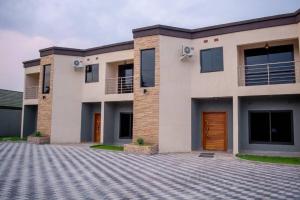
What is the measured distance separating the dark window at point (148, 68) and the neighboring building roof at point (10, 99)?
16016 mm

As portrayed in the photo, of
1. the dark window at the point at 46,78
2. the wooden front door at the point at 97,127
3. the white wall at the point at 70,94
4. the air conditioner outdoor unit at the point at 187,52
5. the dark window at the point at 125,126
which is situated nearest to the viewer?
the air conditioner outdoor unit at the point at 187,52

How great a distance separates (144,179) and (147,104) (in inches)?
261

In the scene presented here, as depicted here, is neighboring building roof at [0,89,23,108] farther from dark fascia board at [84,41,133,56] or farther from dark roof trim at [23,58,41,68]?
dark fascia board at [84,41,133,56]

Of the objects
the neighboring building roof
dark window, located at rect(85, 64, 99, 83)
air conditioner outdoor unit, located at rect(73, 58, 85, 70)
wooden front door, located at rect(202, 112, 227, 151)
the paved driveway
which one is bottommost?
the paved driveway

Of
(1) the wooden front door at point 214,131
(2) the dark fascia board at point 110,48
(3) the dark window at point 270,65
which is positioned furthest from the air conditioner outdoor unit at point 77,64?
(3) the dark window at point 270,65

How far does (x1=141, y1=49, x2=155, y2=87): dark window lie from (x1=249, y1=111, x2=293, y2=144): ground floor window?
17.9 ft

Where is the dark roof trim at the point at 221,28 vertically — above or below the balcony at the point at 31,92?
above

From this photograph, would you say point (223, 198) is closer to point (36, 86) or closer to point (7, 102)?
point (36, 86)

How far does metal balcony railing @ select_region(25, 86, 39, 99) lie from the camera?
71.0ft

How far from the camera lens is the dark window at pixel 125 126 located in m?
17.3

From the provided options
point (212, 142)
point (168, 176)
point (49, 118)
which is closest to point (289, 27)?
point (212, 142)

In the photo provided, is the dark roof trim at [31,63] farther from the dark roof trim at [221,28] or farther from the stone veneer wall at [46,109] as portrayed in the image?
the dark roof trim at [221,28]

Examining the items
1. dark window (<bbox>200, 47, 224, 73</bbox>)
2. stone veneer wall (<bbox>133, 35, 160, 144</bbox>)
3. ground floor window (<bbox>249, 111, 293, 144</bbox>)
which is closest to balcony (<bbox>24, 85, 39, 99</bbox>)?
stone veneer wall (<bbox>133, 35, 160, 144</bbox>)

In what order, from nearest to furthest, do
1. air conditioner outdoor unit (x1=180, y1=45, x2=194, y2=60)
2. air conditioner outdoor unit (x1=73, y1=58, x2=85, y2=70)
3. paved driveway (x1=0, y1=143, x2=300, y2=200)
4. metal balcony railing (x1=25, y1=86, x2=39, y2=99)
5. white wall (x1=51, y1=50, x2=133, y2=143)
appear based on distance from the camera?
paved driveway (x1=0, y1=143, x2=300, y2=200)
air conditioner outdoor unit (x1=180, y1=45, x2=194, y2=60)
white wall (x1=51, y1=50, x2=133, y2=143)
air conditioner outdoor unit (x1=73, y1=58, x2=85, y2=70)
metal balcony railing (x1=25, y1=86, x2=39, y2=99)
